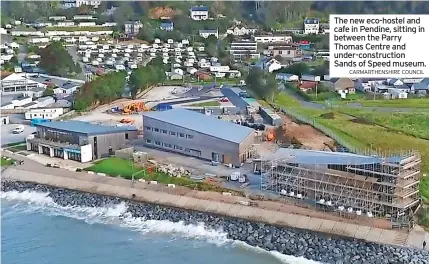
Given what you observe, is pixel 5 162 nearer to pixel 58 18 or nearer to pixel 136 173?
pixel 136 173

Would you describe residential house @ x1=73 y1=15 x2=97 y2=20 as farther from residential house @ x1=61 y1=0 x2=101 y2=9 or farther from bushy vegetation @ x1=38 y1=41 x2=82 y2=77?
bushy vegetation @ x1=38 y1=41 x2=82 y2=77

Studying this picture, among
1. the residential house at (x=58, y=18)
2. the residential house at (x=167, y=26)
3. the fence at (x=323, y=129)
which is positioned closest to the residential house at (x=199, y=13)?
the residential house at (x=167, y=26)

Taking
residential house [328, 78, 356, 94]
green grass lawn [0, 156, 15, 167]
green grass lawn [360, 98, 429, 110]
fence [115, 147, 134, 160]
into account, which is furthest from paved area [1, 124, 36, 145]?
residential house [328, 78, 356, 94]

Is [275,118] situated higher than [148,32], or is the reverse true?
[148,32]

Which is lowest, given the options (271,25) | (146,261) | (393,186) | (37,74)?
(146,261)

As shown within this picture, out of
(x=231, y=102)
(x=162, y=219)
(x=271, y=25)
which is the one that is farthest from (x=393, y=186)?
(x=271, y=25)

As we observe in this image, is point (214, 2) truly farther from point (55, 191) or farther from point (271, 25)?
point (55, 191)

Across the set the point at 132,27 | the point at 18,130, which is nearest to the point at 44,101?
the point at 18,130

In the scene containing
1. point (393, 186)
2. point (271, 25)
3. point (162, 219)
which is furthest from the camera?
point (271, 25)
